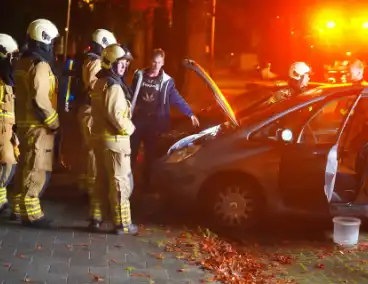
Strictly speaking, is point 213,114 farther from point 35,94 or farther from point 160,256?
point 160,256

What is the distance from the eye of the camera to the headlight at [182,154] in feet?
27.7

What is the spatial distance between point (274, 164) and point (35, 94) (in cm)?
261

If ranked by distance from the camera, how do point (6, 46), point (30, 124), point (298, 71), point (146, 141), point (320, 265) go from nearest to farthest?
1. point (320, 265)
2. point (30, 124)
3. point (6, 46)
4. point (298, 71)
5. point (146, 141)

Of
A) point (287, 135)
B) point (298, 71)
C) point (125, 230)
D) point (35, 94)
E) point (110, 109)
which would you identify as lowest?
point (125, 230)

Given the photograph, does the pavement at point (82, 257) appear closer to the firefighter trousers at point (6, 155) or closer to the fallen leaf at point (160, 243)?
the fallen leaf at point (160, 243)

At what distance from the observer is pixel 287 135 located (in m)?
8.12

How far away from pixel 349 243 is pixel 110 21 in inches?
875

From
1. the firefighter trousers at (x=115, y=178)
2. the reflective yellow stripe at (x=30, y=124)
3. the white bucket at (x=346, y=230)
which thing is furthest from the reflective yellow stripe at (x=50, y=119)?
the white bucket at (x=346, y=230)

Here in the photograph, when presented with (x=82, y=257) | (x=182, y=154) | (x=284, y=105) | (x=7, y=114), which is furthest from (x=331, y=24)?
(x=82, y=257)

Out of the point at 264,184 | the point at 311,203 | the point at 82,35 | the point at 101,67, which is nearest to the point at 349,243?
the point at 311,203

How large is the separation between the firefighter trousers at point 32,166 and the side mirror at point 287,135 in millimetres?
2416

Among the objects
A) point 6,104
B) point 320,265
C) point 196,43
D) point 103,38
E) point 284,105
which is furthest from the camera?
point 196,43

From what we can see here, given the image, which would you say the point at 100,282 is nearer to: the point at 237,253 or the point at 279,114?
the point at 237,253

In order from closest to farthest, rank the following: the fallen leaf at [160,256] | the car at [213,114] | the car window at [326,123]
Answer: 1. the fallen leaf at [160,256]
2. the car window at [326,123]
3. the car at [213,114]
